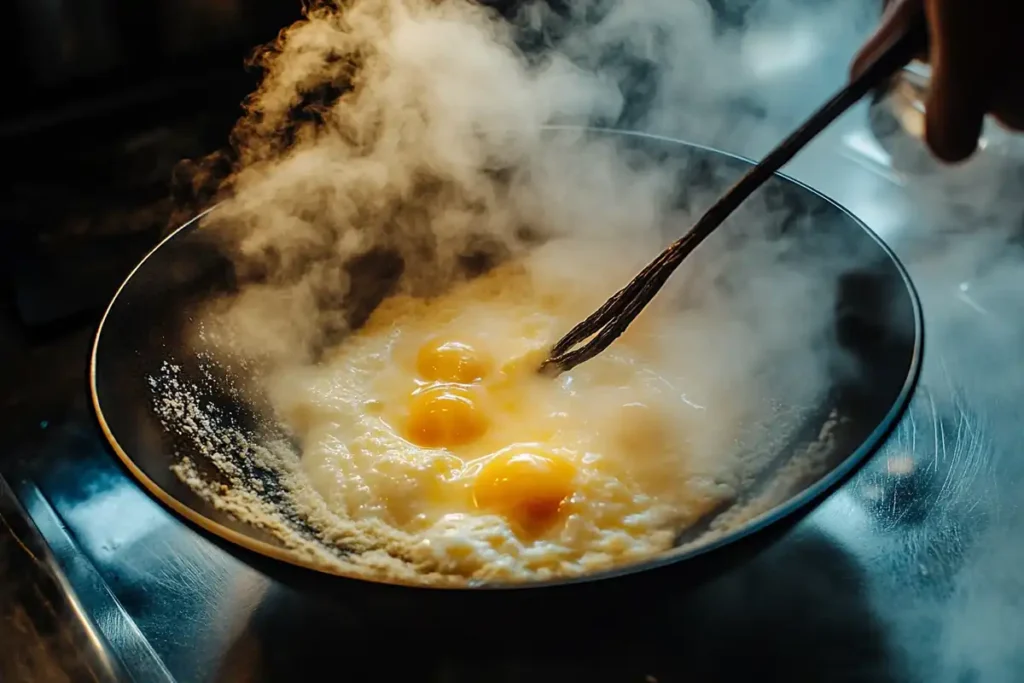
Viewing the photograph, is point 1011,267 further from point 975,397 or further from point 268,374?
point 268,374

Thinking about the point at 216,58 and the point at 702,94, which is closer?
the point at 216,58

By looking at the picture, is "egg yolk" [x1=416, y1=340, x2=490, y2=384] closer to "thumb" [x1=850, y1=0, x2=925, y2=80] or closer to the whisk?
the whisk

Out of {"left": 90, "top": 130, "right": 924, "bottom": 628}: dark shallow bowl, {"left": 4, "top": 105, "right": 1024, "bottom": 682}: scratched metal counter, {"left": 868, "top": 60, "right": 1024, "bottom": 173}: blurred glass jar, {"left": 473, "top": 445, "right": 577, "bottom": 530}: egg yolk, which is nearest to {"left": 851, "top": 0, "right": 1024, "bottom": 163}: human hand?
{"left": 90, "top": 130, "right": 924, "bottom": 628}: dark shallow bowl

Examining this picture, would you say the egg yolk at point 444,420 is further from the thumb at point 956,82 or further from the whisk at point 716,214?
the thumb at point 956,82

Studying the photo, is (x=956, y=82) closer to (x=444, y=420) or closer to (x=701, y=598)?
(x=701, y=598)

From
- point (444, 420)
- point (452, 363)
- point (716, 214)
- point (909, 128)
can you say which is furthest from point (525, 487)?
point (909, 128)

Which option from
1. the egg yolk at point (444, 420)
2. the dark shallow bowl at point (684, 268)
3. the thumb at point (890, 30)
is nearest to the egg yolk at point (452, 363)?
the egg yolk at point (444, 420)

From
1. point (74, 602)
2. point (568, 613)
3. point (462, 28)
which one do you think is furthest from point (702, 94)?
point (74, 602)

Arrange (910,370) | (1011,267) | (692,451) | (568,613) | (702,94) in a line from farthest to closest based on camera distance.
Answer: (702,94) → (1011,267) → (692,451) → (910,370) → (568,613)
